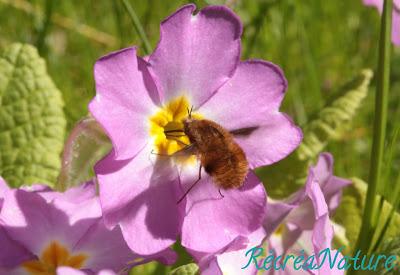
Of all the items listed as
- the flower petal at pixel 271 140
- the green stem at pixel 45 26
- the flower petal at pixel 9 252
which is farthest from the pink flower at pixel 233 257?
the green stem at pixel 45 26

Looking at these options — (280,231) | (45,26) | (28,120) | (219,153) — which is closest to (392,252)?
(280,231)

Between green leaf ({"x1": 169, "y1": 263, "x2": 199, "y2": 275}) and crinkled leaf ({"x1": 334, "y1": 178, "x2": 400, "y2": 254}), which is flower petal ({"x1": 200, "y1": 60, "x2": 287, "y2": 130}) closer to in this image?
green leaf ({"x1": 169, "y1": 263, "x2": 199, "y2": 275})

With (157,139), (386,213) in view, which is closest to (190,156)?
(157,139)

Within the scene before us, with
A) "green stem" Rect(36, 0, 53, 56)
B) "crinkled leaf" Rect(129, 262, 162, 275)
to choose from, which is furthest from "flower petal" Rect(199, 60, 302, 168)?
"green stem" Rect(36, 0, 53, 56)

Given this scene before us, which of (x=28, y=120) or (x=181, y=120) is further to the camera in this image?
(x=28, y=120)

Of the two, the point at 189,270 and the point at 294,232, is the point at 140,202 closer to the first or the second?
the point at 189,270
